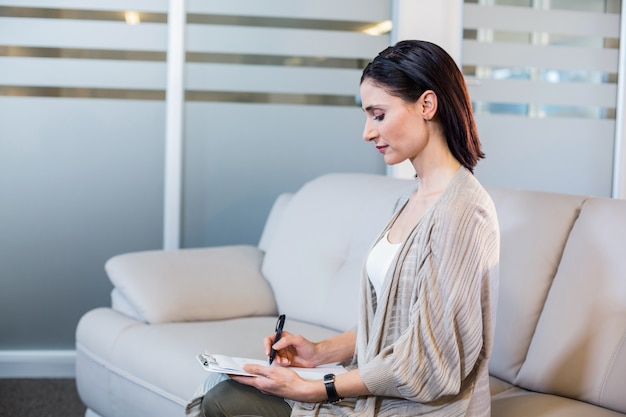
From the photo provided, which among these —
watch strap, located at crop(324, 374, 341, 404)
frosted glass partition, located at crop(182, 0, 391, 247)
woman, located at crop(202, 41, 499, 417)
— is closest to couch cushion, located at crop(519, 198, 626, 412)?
woman, located at crop(202, 41, 499, 417)

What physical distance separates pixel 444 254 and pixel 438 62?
1.21 feet

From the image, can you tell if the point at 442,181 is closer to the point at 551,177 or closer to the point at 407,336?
the point at 407,336

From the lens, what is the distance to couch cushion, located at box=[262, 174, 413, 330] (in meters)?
2.53

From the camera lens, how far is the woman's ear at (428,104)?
5.06 feet

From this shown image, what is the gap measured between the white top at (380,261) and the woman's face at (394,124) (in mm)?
181

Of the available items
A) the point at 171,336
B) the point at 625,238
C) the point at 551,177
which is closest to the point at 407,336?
the point at 625,238

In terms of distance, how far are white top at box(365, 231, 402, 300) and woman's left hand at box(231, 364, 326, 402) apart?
22 centimetres

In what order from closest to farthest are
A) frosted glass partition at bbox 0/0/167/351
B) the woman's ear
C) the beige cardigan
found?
the beige cardigan → the woman's ear → frosted glass partition at bbox 0/0/167/351

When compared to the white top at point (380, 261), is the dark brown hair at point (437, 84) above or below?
above

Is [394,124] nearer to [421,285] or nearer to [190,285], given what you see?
[421,285]

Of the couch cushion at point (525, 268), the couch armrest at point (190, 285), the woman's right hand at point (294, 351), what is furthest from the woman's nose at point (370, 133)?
the couch armrest at point (190, 285)

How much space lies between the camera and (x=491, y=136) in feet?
12.8

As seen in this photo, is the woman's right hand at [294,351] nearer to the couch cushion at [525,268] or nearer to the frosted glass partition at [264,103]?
the couch cushion at [525,268]

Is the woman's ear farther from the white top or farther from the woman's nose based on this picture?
the white top
